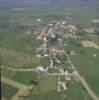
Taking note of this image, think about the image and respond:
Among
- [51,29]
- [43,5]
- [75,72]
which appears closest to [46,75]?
[75,72]

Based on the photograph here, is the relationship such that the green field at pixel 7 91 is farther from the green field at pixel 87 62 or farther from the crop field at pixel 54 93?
the green field at pixel 87 62

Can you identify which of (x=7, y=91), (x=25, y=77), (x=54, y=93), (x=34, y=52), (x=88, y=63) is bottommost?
(x=54, y=93)

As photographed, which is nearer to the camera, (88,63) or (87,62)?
(88,63)

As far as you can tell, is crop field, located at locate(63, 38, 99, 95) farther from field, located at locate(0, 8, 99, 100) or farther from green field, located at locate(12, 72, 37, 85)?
green field, located at locate(12, 72, 37, 85)

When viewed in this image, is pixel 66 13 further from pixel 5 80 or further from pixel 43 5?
pixel 5 80

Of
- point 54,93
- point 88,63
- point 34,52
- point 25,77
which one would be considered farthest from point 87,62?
point 54,93

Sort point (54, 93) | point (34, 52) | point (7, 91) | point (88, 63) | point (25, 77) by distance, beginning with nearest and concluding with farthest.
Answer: point (7, 91) → point (54, 93) → point (25, 77) → point (88, 63) → point (34, 52)

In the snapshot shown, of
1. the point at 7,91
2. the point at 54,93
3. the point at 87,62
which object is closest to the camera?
the point at 7,91

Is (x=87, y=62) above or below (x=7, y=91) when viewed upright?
above

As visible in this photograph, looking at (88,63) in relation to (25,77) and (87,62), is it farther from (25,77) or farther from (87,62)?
(25,77)
